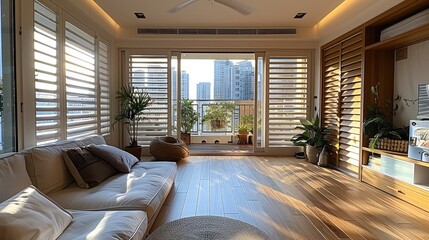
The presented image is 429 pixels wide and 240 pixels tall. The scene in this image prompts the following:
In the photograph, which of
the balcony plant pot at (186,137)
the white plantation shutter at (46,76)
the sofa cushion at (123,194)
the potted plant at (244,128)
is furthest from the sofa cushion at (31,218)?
the potted plant at (244,128)

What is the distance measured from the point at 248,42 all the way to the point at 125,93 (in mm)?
2495

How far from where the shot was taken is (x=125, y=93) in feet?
15.8

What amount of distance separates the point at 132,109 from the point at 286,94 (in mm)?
2964

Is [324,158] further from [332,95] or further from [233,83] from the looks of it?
[233,83]

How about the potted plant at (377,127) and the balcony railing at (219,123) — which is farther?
the balcony railing at (219,123)

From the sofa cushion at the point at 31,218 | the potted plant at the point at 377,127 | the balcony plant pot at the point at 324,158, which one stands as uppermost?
the potted plant at the point at 377,127

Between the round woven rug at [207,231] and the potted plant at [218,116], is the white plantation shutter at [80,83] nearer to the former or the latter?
the round woven rug at [207,231]

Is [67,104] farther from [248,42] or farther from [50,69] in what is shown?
[248,42]

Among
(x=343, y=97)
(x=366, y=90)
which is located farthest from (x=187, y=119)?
(x=366, y=90)

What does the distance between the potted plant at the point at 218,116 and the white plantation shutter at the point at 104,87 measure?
11.1 ft

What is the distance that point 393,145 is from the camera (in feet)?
10.7

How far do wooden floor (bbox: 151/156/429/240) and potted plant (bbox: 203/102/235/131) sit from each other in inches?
138

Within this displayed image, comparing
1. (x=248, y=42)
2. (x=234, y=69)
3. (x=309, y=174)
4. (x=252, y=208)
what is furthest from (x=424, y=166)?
(x=234, y=69)

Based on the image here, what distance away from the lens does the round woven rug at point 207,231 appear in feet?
5.39
